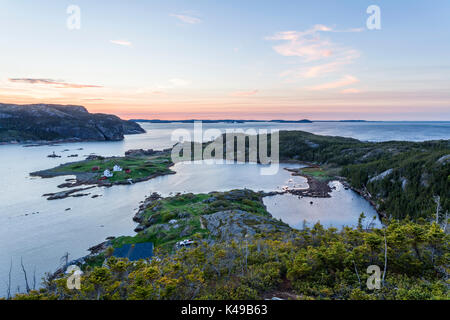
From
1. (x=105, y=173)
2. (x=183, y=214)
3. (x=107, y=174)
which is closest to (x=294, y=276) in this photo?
(x=183, y=214)

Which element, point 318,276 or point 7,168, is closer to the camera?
point 318,276

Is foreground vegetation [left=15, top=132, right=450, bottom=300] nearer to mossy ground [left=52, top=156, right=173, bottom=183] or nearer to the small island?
the small island

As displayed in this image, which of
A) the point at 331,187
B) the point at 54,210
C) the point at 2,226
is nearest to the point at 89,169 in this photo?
the point at 54,210

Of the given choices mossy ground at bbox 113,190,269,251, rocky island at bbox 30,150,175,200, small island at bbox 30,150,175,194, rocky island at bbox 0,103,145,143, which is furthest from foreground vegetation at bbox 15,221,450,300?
rocky island at bbox 0,103,145,143

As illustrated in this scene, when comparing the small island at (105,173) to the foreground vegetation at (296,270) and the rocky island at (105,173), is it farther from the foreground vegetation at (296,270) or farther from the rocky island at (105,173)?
the foreground vegetation at (296,270)
